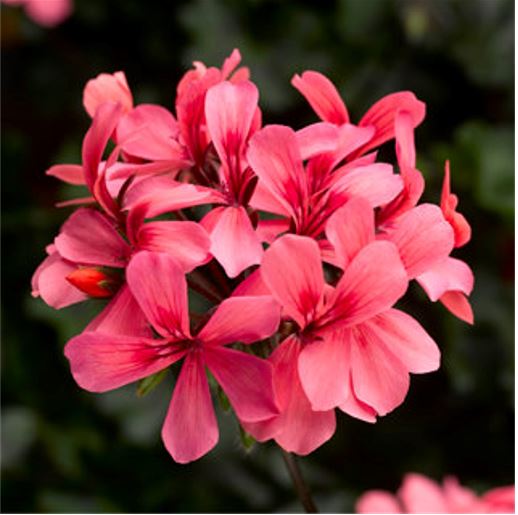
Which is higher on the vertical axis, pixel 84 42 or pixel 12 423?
pixel 84 42

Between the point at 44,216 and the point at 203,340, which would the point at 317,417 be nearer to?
the point at 203,340

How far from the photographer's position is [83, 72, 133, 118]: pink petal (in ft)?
2.68

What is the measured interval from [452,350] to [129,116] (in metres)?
0.88

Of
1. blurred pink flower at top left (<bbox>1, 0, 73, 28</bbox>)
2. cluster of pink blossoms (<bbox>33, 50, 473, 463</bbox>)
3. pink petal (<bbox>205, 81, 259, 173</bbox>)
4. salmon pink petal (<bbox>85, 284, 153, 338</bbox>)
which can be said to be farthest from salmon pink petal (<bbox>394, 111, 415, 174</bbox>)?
blurred pink flower at top left (<bbox>1, 0, 73, 28</bbox>)

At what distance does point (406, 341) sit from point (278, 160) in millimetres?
146

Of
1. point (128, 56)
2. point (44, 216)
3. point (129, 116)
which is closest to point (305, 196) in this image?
point (129, 116)

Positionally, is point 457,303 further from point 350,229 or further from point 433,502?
point 433,502

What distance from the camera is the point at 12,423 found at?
60.2 inches

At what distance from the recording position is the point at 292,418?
675 mm

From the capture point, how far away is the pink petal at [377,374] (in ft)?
2.20

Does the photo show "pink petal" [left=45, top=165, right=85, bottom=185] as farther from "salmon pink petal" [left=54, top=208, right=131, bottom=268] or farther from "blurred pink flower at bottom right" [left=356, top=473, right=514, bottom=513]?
"blurred pink flower at bottom right" [left=356, top=473, right=514, bottom=513]

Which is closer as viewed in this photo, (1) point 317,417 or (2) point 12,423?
(1) point 317,417

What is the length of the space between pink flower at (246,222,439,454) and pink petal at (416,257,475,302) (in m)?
0.05

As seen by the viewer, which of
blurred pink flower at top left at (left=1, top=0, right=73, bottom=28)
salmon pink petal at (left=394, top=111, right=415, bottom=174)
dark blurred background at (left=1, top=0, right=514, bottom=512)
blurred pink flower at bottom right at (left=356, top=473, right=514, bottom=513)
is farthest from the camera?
blurred pink flower at top left at (left=1, top=0, right=73, bottom=28)
